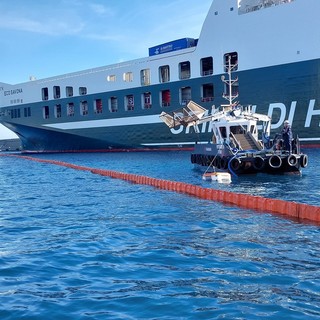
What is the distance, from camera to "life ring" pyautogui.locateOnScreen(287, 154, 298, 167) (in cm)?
1673

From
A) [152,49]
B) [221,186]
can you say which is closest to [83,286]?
[221,186]

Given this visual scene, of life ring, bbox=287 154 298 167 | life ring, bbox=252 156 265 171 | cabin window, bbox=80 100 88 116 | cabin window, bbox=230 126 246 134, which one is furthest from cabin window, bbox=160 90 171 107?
life ring, bbox=287 154 298 167

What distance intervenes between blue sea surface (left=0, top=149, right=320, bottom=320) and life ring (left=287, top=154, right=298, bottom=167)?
520cm

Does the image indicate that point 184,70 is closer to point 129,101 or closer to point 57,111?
point 129,101

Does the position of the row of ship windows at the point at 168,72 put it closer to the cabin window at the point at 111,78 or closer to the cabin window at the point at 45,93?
the cabin window at the point at 111,78

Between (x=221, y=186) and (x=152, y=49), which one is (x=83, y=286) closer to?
(x=221, y=186)

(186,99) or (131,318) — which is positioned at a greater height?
(186,99)

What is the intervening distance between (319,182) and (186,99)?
22.0 meters

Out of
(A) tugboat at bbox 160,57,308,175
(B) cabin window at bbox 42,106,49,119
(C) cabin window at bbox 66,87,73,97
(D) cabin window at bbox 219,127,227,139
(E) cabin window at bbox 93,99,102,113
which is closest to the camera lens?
(A) tugboat at bbox 160,57,308,175

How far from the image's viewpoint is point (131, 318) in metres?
4.25

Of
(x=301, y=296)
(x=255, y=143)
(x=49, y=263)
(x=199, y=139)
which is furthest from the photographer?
(x=199, y=139)

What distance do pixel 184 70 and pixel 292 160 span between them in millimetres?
21503

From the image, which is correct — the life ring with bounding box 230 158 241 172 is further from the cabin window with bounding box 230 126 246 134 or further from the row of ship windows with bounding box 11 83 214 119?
the row of ship windows with bounding box 11 83 214 119

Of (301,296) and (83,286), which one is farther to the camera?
(83,286)
